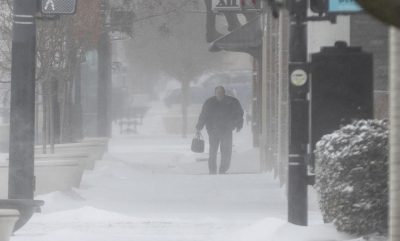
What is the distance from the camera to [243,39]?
73.0 ft

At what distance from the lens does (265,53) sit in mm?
21219

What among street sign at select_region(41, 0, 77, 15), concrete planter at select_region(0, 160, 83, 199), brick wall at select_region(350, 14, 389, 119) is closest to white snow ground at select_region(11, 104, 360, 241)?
concrete planter at select_region(0, 160, 83, 199)

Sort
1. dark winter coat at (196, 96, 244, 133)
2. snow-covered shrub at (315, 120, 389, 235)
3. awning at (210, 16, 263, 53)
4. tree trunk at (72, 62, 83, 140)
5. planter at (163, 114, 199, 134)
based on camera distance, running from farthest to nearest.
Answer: planter at (163, 114, 199, 134)
tree trunk at (72, 62, 83, 140)
awning at (210, 16, 263, 53)
dark winter coat at (196, 96, 244, 133)
snow-covered shrub at (315, 120, 389, 235)

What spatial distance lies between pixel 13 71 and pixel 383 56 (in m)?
4.34

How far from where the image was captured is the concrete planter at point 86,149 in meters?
17.1

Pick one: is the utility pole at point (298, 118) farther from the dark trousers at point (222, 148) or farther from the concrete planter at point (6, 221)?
the dark trousers at point (222, 148)

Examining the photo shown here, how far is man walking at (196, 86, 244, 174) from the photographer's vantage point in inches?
811

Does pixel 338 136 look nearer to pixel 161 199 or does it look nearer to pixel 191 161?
pixel 161 199

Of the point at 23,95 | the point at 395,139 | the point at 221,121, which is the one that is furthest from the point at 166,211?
the point at 221,121

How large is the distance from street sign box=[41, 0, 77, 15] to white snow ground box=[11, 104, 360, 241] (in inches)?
79.0

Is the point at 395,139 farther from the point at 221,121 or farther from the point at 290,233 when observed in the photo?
the point at 221,121

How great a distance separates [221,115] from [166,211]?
26.6ft

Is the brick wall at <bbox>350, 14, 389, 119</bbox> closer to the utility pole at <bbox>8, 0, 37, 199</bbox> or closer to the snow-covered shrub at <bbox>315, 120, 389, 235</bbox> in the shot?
the utility pole at <bbox>8, 0, 37, 199</bbox>

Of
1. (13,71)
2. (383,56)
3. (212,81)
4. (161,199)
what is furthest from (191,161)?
(212,81)
